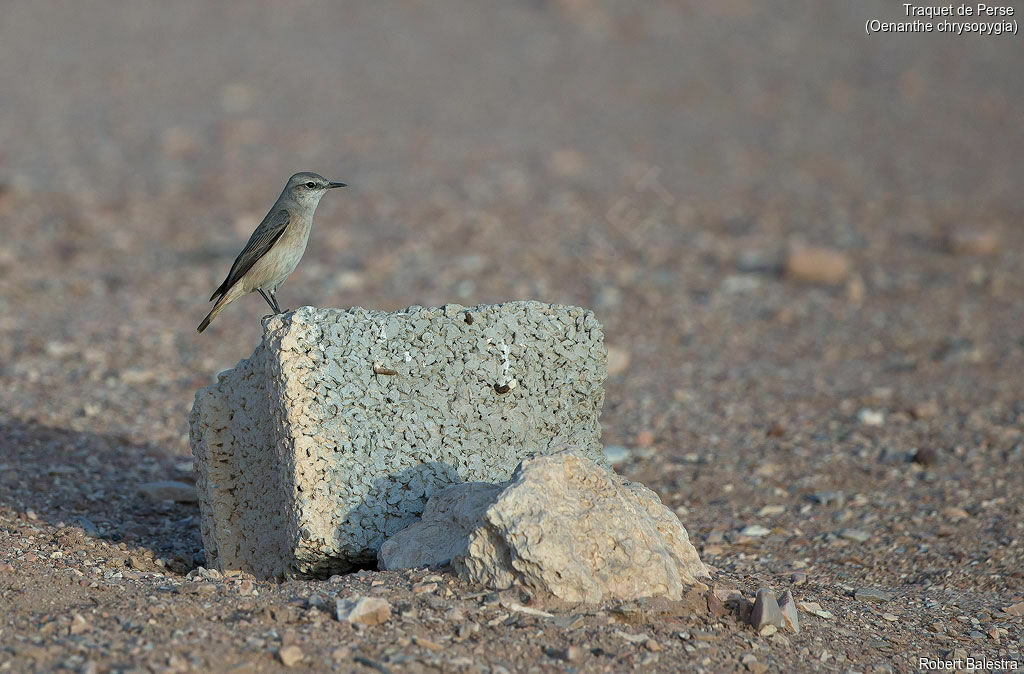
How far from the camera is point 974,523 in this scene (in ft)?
21.3

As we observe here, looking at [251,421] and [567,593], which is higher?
[251,421]

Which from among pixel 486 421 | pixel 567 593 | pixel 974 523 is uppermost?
pixel 486 421

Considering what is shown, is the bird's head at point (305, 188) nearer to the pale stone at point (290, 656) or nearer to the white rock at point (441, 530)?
the white rock at point (441, 530)

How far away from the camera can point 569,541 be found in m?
4.26

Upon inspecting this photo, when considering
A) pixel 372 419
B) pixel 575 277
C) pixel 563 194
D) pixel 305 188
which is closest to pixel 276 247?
pixel 305 188

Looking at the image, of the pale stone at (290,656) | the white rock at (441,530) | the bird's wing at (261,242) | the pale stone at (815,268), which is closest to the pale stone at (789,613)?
the white rock at (441,530)

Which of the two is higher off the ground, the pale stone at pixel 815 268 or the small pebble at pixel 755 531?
the pale stone at pixel 815 268

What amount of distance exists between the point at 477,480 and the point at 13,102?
1553cm

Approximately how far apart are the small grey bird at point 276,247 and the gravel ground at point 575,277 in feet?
4.22

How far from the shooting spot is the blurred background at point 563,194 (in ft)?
29.9

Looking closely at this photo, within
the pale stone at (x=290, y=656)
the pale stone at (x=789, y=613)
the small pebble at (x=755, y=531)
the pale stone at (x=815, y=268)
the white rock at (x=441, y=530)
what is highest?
the pale stone at (x=815, y=268)

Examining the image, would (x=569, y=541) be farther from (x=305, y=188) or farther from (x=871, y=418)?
(x=871, y=418)

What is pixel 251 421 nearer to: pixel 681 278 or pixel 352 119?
pixel 681 278

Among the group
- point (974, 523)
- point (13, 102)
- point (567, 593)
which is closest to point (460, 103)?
point (13, 102)
